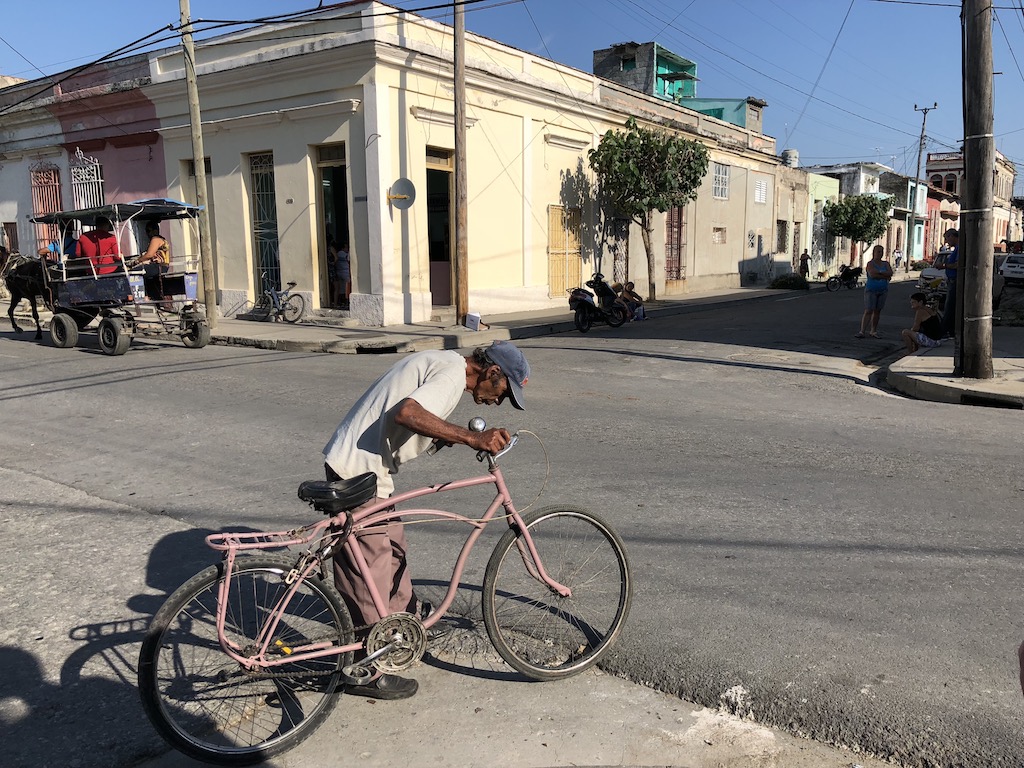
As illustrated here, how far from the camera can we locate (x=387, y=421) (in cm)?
324

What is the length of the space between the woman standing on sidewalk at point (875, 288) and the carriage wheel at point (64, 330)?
13.0 meters

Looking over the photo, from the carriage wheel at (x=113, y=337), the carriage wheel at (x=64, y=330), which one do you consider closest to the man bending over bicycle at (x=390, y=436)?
the carriage wheel at (x=113, y=337)

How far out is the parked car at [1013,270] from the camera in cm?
1909

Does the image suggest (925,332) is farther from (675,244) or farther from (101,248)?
(675,244)

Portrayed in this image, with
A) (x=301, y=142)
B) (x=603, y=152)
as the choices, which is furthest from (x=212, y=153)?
(x=603, y=152)

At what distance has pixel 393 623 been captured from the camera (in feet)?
10.4

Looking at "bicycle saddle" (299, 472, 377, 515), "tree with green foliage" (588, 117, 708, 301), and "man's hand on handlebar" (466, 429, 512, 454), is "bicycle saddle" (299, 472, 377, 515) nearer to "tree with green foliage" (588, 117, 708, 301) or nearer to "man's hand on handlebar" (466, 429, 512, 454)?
"man's hand on handlebar" (466, 429, 512, 454)

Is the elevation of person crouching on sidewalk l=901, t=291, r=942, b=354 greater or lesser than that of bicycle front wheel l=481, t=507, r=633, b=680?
greater

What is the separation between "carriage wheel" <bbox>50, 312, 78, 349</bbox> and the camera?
43.7 feet

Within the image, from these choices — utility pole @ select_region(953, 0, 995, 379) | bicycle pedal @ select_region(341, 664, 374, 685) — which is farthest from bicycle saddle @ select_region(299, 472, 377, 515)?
utility pole @ select_region(953, 0, 995, 379)

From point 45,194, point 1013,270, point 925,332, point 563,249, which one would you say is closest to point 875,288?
point 925,332

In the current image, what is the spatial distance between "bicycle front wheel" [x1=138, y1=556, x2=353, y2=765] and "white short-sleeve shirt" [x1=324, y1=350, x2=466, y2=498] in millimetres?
481

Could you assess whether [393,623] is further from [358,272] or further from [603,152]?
[603,152]

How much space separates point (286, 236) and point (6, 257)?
5606mm
